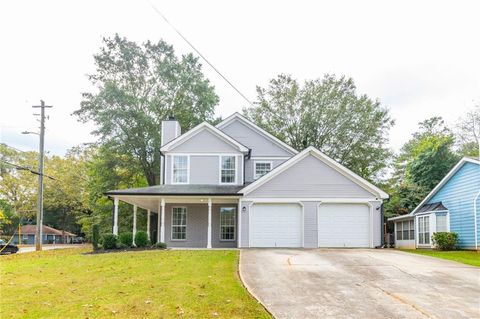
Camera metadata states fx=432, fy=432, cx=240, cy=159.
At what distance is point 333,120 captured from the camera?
38031 millimetres

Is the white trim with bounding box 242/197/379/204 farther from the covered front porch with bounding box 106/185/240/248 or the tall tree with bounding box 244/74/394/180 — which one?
the tall tree with bounding box 244/74/394/180

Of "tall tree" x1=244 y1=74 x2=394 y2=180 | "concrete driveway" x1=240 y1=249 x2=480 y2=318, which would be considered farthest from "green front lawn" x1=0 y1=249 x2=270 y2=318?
"tall tree" x1=244 y1=74 x2=394 y2=180

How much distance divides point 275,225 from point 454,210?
30.4 feet

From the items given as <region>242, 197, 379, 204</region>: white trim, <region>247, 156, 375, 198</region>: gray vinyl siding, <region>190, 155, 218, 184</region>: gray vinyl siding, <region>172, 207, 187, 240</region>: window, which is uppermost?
<region>190, 155, 218, 184</region>: gray vinyl siding

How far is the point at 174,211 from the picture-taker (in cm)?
2316

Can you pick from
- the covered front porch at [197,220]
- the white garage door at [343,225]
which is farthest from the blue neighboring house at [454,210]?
the covered front porch at [197,220]

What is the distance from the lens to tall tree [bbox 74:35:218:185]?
33.2 meters

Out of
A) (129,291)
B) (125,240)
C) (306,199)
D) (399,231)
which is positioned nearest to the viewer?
(129,291)

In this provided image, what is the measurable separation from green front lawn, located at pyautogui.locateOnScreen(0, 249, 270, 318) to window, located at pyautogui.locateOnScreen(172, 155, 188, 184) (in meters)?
10.1

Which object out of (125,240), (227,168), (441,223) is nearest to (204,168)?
(227,168)

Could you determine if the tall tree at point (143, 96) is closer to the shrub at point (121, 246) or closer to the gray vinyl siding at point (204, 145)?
the gray vinyl siding at point (204, 145)

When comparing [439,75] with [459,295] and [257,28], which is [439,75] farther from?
[459,295]

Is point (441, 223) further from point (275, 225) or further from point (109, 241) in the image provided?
point (109, 241)

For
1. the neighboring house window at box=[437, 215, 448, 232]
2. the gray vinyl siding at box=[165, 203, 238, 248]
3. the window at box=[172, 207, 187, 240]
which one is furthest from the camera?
the window at box=[172, 207, 187, 240]
